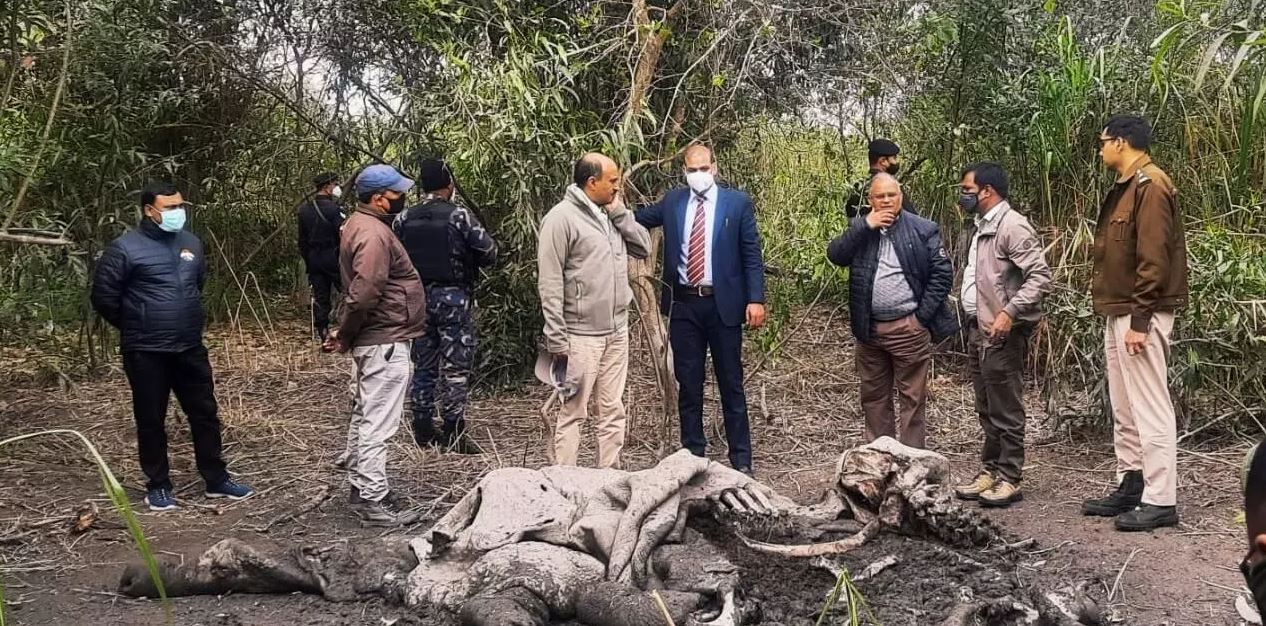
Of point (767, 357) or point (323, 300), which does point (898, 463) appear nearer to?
point (767, 357)

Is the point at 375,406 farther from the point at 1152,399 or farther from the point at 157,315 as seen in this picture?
the point at 1152,399

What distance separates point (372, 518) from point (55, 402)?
12.4 feet

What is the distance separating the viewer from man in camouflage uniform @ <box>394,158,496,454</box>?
6.00m

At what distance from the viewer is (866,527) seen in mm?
3971

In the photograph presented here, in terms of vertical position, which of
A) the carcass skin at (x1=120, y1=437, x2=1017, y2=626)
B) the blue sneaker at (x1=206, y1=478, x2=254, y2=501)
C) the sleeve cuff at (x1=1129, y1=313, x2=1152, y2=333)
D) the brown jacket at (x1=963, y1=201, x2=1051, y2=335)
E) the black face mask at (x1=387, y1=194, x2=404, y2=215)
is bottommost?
the blue sneaker at (x1=206, y1=478, x2=254, y2=501)

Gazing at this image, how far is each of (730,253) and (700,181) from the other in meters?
0.39

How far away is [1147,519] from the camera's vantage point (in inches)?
177

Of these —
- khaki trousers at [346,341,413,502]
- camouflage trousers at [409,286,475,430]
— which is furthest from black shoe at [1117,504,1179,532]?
camouflage trousers at [409,286,475,430]

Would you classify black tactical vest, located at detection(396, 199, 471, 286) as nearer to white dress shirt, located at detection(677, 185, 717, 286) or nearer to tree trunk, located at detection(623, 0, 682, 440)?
tree trunk, located at detection(623, 0, 682, 440)

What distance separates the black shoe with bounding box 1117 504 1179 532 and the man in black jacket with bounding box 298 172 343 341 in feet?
17.5

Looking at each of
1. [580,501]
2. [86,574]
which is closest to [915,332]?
[580,501]

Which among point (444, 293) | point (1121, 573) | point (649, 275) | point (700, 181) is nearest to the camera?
point (1121, 573)

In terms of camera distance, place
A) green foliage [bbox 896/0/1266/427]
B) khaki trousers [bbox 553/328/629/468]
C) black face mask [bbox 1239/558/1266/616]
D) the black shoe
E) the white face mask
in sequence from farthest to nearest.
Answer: green foliage [bbox 896/0/1266/427] → the white face mask → khaki trousers [bbox 553/328/629/468] → the black shoe → black face mask [bbox 1239/558/1266/616]

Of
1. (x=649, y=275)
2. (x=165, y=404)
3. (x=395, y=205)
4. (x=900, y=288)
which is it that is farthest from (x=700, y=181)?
(x=165, y=404)
